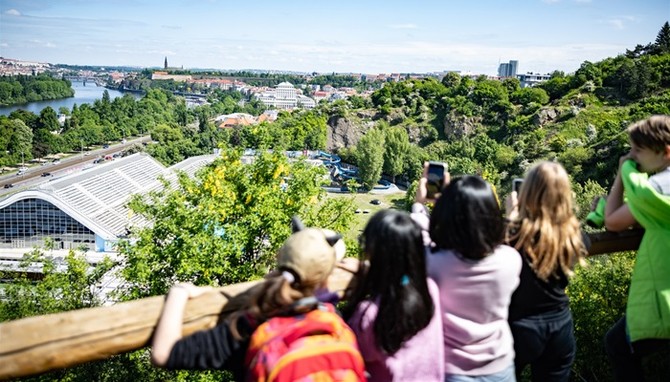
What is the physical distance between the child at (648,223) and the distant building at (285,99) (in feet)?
436

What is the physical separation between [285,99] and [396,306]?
14449 cm

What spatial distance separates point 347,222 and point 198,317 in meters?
9.38

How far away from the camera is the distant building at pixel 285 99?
138450 millimetres

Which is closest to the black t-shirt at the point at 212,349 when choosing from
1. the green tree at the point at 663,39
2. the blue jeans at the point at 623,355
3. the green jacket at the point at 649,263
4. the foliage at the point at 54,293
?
the green jacket at the point at 649,263

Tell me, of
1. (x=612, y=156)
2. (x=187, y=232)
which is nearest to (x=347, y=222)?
(x=187, y=232)

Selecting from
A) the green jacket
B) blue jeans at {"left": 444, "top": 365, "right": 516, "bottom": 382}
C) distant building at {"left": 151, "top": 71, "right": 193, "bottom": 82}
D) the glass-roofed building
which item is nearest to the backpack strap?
blue jeans at {"left": 444, "top": 365, "right": 516, "bottom": 382}

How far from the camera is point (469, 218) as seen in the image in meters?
1.92

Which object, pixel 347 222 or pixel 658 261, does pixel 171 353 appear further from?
pixel 347 222

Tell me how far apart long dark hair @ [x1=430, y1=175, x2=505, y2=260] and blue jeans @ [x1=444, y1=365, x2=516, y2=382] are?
1.68ft

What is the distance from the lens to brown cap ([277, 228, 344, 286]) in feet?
5.23

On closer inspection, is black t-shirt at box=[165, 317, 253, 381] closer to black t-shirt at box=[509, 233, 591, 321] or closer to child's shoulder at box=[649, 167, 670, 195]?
black t-shirt at box=[509, 233, 591, 321]

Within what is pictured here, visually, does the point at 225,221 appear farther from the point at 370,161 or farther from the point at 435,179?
the point at 370,161

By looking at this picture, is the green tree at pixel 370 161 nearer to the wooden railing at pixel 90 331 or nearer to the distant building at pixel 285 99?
the wooden railing at pixel 90 331

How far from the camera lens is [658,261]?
2305mm
